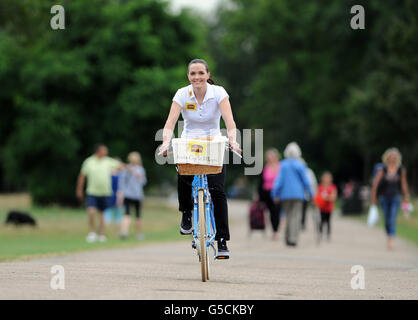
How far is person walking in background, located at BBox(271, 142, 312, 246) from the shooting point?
17281 millimetres

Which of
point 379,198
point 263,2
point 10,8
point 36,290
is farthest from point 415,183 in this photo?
point 36,290

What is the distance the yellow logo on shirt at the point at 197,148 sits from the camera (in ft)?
27.8

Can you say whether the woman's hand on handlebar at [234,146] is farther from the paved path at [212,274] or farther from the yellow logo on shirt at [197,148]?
the paved path at [212,274]

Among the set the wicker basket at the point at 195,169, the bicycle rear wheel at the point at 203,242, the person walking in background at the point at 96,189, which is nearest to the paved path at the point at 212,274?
the bicycle rear wheel at the point at 203,242

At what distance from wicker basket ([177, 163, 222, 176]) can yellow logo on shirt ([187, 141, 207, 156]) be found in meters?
0.15

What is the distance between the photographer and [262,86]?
59.8 meters

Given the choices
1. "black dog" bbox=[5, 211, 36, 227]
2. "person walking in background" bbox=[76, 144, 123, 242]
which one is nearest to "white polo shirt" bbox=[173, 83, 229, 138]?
"person walking in background" bbox=[76, 144, 123, 242]

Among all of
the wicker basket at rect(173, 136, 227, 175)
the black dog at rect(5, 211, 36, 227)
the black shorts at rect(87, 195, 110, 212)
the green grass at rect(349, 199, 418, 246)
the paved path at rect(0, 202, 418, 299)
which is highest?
the wicker basket at rect(173, 136, 227, 175)

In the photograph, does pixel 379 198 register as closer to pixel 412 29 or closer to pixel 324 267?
pixel 324 267

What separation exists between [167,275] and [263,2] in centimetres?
4966

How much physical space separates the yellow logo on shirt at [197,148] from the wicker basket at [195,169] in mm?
145

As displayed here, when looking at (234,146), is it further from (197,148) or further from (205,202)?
(205,202)

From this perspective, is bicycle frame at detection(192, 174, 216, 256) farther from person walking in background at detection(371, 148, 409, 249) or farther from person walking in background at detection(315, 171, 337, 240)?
person walking in background at detection(315, 171, 337, 240)

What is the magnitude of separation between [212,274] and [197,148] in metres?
1.76
